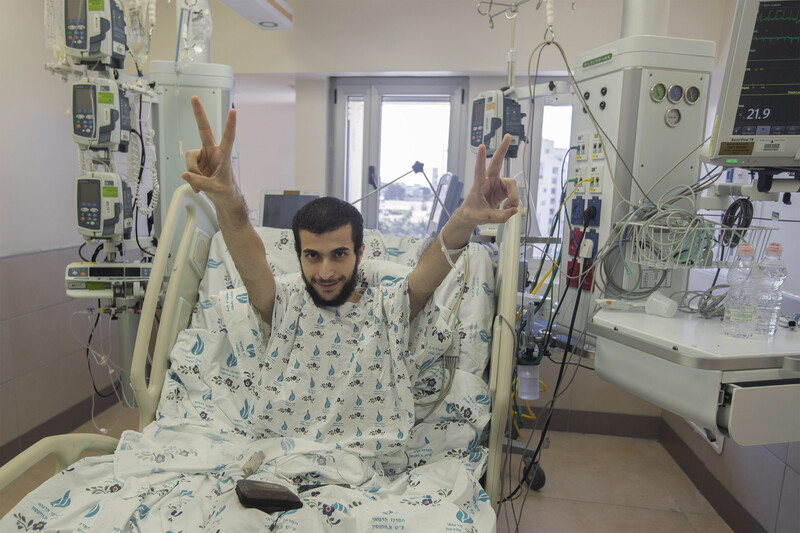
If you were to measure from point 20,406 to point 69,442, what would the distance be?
1.43 meters

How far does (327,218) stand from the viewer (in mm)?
1484

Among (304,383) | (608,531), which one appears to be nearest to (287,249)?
(304,383)

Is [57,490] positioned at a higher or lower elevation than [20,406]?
higher

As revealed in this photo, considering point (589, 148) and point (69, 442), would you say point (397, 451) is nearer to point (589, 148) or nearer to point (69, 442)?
point (69, 442)

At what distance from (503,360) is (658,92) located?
1.12 m

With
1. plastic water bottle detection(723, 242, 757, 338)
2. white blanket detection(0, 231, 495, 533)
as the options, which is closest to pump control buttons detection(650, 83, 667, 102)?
plastic water bottle detection(723, 242, 757, 338)

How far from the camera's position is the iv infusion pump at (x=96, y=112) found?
2.06 m

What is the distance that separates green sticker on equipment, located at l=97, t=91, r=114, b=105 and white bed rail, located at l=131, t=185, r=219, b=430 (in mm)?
503

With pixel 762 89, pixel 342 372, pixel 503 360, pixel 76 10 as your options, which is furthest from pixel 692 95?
pixel 76 10

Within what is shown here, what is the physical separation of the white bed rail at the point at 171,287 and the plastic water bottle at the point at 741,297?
1.75 m

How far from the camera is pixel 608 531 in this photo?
2201 millimetres

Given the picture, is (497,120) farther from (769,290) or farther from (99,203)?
(99,203)

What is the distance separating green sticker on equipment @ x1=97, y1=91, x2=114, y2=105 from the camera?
6.81ft

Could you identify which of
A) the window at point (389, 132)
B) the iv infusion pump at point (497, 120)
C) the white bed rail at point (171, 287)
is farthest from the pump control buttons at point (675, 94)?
the window at point (389, 132)
